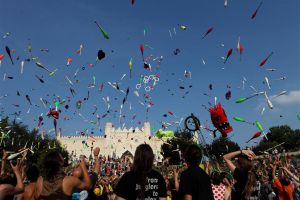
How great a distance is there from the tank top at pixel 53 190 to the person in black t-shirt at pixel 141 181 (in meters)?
0.76

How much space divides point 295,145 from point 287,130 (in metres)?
3.76

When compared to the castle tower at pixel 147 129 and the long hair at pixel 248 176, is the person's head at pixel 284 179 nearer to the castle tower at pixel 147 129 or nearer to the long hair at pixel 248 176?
the long hair at pixel 248 176

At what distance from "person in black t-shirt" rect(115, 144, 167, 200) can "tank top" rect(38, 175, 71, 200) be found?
2.48ft

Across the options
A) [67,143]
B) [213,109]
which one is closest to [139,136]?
[67,143]

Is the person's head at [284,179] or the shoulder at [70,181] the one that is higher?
the person's head at [284,179]

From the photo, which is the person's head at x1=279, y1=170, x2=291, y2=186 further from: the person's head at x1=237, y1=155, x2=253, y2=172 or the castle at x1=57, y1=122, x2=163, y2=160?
the castle at x1=57, y1=122, x2=163, y2=160

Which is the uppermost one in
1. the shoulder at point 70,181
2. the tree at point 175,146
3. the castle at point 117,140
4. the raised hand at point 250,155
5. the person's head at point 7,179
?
the castle at point 117,140

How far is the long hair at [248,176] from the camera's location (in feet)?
17.1

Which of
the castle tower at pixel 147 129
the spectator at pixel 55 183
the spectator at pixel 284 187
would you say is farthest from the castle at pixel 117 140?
the spectator at pixel 55 183

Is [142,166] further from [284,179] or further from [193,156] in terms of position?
[284,179]

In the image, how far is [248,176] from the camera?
17.2ft

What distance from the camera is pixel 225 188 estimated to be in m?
7.04

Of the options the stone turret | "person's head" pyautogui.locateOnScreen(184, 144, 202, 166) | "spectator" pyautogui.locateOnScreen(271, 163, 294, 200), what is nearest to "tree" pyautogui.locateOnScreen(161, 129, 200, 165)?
the stone turret

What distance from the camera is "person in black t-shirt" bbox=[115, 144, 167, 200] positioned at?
4.10 m
